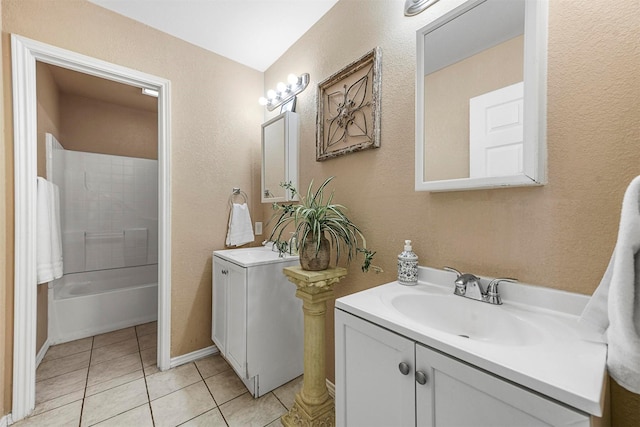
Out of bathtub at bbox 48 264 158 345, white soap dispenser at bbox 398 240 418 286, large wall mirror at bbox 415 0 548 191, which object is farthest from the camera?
bathtub at bbox 48 264 158 345

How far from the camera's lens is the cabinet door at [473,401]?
48 cm

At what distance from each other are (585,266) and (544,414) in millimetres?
499

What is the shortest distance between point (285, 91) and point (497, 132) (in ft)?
4.98

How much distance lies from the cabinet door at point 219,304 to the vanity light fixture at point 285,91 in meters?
1.29

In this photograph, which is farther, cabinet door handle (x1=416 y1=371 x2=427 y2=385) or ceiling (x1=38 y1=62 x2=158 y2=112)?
ceiling (x1=38 y1=62 x2=158 y2=112)

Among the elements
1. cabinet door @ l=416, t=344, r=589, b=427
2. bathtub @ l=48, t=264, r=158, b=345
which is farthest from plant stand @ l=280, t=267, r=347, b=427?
bathtub @ l=48, t=264, r=158, b=345

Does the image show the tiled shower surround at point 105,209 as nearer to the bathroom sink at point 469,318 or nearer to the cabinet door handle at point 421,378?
the bathroom sink at point 469,318

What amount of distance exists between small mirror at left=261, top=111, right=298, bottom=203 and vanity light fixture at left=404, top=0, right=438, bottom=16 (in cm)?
92

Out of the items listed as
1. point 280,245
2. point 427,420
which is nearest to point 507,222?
point 427,420

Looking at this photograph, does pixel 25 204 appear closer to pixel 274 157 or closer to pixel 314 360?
pixel 274 157

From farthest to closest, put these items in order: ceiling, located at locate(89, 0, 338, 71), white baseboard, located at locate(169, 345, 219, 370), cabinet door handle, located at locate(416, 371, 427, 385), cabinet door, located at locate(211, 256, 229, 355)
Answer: white baseboard, located at locate(169, 345, 219, 370) < cabinet door, located at locate(211, 256, 229, 355) < ceiling, located at locate(89, 0, 338, 71) < cabinet door handle, located at locate(416, 371, 427, 385)

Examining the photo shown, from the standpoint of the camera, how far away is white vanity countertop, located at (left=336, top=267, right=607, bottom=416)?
0.46 meters

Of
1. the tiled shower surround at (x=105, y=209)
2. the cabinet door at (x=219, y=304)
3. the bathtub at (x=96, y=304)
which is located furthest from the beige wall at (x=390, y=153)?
the tiled shower surround at (x=105, y=209)

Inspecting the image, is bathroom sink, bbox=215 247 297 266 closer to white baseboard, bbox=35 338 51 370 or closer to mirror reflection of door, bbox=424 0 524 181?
mirror reflection of door, bbox=424 0 524 181
